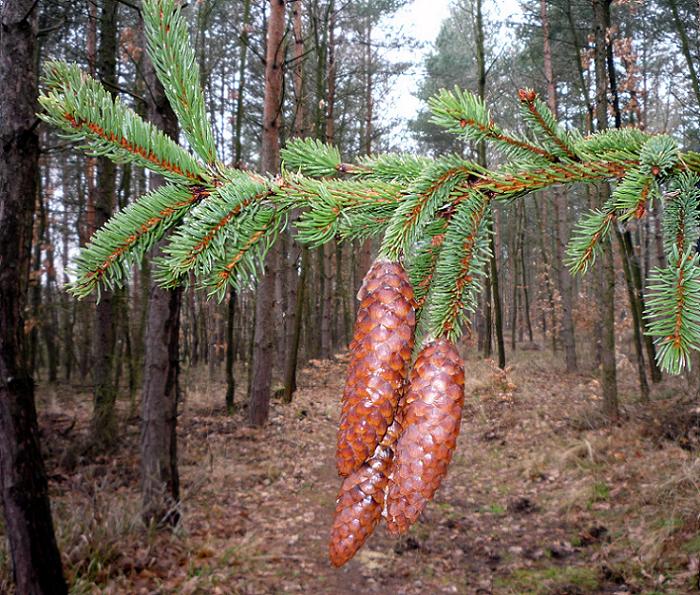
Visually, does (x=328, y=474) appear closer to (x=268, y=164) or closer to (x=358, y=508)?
(x=268, y=164)

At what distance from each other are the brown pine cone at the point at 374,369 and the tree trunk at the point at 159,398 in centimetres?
498

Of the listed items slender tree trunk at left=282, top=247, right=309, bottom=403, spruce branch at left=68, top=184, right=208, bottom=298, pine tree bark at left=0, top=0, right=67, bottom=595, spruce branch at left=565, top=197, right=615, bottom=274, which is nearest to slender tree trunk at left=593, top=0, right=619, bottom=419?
slender tree trunk at left=282, top=247, right=309, bottom=403

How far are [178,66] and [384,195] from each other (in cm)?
47

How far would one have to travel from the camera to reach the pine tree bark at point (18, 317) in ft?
11.6

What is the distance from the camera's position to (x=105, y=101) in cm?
87

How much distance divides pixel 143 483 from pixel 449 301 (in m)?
5.92

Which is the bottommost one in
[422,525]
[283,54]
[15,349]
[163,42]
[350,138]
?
[422,525]

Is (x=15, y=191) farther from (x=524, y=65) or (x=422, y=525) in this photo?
(x=524, y=65)

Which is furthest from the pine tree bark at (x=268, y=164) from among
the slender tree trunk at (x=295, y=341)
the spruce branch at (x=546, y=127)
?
the spruce branch at (x=546, y=127)

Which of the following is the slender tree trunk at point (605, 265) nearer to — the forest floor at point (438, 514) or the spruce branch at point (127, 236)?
the forest floor at point (438, 514)

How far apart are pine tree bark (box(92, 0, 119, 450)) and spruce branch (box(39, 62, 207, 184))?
823cm

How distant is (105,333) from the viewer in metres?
8.84

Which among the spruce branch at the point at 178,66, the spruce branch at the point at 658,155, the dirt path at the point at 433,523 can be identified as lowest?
the dirt path at the point at 433,523

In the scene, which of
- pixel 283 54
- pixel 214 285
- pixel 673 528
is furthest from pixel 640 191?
pixel 283 54
